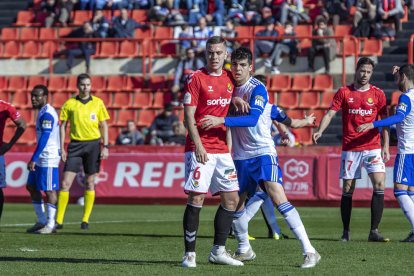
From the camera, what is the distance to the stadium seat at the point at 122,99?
3128 centimetres

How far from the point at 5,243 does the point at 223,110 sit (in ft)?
15.0

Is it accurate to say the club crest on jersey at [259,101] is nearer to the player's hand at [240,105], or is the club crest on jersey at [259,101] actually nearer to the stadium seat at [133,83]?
the player's hand at [240,105]

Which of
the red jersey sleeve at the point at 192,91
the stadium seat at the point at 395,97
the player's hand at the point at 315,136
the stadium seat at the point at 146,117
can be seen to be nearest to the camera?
the red jersey sleeve at the point at 192,91

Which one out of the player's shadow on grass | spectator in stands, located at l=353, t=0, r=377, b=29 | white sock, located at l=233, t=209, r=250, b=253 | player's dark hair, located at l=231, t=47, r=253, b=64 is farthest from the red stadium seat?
player's dark hair, located at l=231, t=47, r=253, b=64

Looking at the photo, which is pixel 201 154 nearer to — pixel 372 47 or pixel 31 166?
pixel 31 166

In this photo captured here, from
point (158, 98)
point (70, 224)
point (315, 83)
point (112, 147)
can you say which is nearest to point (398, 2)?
point (315, 83)

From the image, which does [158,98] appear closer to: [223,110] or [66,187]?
[66,187]

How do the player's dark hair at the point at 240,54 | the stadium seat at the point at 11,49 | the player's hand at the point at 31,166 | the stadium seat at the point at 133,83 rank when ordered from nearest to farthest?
the player's dark hair at the point at 240,54
the player's hand at the point at 31,166
the stadium seat at the point at 133,83
the stadium seat at the point at 11,49

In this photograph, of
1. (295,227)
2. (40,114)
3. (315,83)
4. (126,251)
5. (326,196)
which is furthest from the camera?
(315,83)

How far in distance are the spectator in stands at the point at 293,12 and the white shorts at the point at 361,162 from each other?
16.6 meters

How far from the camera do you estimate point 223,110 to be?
37.6 feet

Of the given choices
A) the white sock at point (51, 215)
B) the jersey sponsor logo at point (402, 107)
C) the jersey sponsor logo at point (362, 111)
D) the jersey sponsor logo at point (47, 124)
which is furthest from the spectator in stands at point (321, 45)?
the jersey sponsor logo at point (402, 107)

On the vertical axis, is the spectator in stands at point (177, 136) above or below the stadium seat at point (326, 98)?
below

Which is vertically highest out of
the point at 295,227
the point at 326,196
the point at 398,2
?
the point at 398,2
